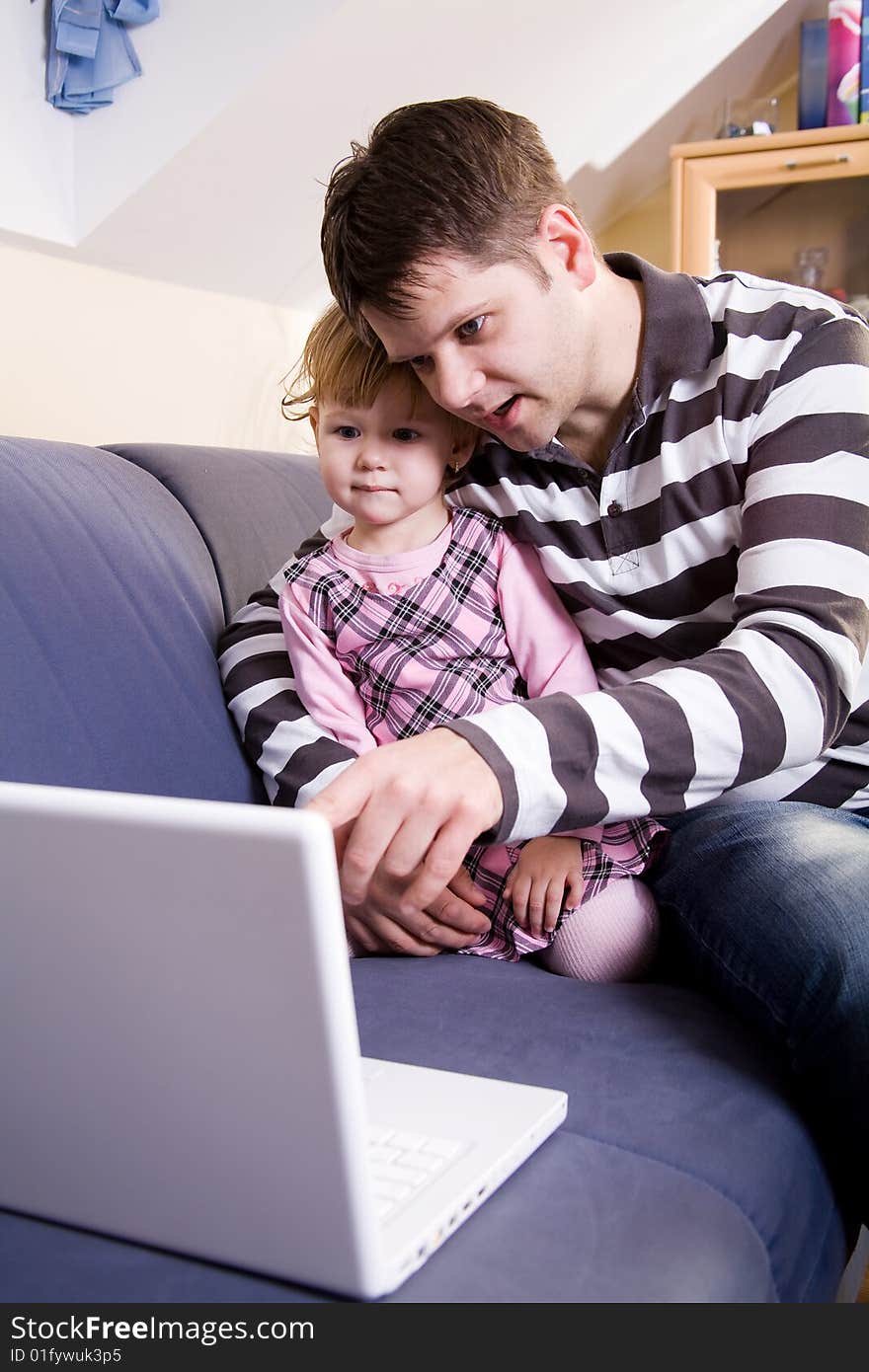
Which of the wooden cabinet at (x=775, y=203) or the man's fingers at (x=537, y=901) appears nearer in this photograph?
the man's fingers at (x=537, y=901)

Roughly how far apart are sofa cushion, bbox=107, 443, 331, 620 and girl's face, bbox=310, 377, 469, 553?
21 cm

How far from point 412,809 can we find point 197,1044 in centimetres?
22

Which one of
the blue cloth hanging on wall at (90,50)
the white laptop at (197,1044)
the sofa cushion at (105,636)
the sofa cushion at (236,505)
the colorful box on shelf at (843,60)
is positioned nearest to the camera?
the white laptop at (197,1044)

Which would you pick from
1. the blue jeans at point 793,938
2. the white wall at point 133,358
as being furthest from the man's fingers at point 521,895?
the white wall at point 133,358

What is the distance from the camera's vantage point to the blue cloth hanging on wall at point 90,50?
1.61 metres

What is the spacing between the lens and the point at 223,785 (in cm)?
125

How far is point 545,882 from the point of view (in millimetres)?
1152

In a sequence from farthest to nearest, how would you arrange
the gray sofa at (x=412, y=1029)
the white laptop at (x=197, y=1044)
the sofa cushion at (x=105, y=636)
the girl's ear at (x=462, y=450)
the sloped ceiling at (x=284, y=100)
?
the sloped ceiling at (x=284, y=100) → the girl's ear at (x=462, y=450) → the sofa cushion at (x=105, y=636) → the gray sofa at (x=412, y=1029) → the white laptop at (x=197, y=1044)

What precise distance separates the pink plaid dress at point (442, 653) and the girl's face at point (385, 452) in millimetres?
70

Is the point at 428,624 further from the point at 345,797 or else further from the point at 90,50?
the point at 90,50

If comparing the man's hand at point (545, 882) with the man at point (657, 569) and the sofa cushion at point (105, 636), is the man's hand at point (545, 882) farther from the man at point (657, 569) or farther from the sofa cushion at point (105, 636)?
the sofa cushion at point (105, 636)

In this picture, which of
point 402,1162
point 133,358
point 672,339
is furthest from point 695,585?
point 133,358

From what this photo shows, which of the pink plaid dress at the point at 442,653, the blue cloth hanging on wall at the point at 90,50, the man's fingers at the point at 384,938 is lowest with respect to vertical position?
the man's fingers at the point at 384,938

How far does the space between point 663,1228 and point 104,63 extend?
5.13 ft
